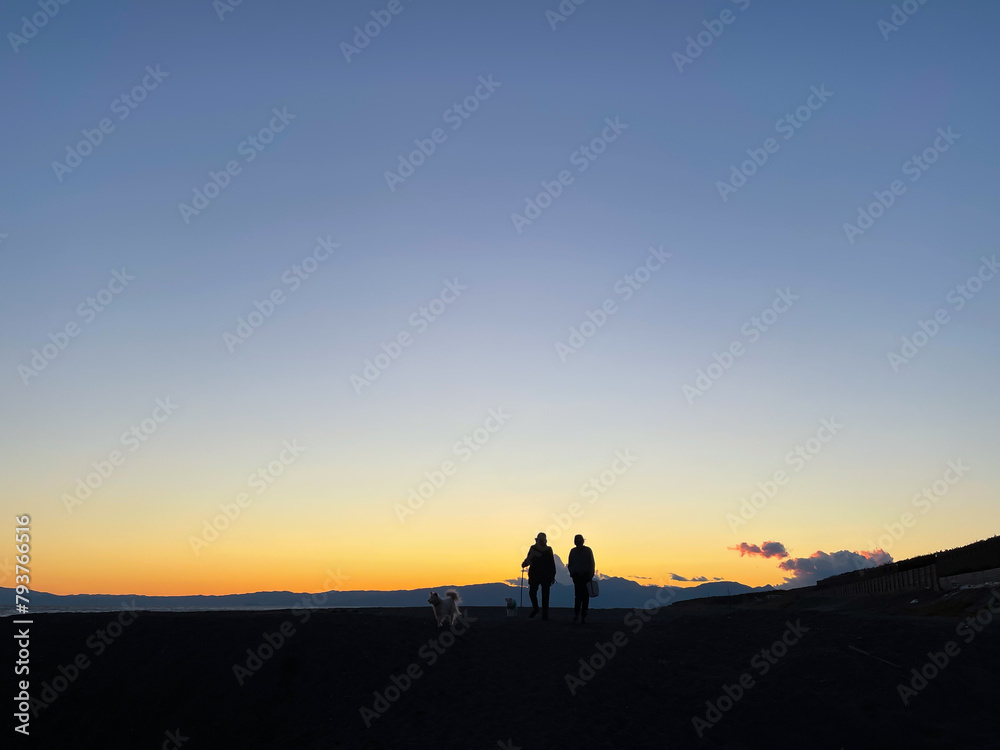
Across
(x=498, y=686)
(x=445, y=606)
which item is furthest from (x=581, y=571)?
(x=498, y=686)

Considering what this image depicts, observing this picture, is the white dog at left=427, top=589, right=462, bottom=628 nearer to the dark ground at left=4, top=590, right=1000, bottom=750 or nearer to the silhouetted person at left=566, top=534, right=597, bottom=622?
the dark ground at left=4, top=590, right=1000, bottom=750

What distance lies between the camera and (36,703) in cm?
1391

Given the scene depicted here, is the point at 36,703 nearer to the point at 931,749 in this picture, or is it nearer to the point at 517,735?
the point at 517,735

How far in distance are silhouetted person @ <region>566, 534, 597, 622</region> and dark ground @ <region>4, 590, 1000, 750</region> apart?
2.37 m

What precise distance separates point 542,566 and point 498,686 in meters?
6.35

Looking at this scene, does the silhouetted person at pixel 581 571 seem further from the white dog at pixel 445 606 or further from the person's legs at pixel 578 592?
the white dog at pixel 445 606

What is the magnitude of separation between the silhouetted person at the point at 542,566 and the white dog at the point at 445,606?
3049 millimetres

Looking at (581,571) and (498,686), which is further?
(581,571)

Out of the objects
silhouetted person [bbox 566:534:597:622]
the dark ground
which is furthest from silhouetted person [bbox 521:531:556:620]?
the dark ground

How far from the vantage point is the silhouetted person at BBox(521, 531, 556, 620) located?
1988 cm

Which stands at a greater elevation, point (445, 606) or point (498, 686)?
point (445, 606)

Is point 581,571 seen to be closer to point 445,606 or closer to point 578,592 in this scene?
point 578,592

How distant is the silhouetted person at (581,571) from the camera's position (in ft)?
63.2

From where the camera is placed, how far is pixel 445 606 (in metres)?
17.1
